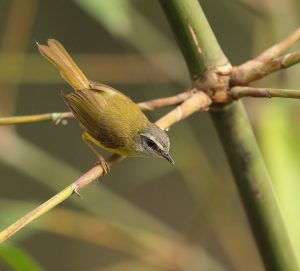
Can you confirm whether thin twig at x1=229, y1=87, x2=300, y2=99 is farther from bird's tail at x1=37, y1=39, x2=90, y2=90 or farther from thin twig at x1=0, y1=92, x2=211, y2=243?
bird's tail at x1=37, y1=39, x2=90, y2=90

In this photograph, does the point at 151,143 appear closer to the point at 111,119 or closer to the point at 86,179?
the point at 111,119

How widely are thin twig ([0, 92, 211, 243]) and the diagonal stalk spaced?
0.13 feet

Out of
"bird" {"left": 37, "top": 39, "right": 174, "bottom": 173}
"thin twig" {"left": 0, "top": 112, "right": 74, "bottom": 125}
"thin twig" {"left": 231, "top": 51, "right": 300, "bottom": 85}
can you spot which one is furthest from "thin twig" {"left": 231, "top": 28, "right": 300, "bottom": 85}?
"bird" {"left": 37, "top": 39, "right": 174, "bottom": 173}

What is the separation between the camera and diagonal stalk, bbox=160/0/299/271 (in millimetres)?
902

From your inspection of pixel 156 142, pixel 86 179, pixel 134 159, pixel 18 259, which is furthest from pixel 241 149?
pixel 134 159

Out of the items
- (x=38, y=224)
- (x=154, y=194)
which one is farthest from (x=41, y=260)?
(x=38, y=224)

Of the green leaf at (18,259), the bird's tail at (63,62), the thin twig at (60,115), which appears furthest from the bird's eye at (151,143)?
the green leaf at (18,259)

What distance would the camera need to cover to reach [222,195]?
186 cm

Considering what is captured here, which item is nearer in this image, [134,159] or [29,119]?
[29,119]

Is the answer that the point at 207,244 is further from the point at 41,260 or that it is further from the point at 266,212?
the point at 266,212

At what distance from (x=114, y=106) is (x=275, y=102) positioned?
371mm

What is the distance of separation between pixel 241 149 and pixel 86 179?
27 centimetres

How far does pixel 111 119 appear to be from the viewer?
1.47 meters

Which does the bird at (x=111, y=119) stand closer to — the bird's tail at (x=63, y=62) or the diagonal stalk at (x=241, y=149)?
the bird's tail at (x=63, y=62)
